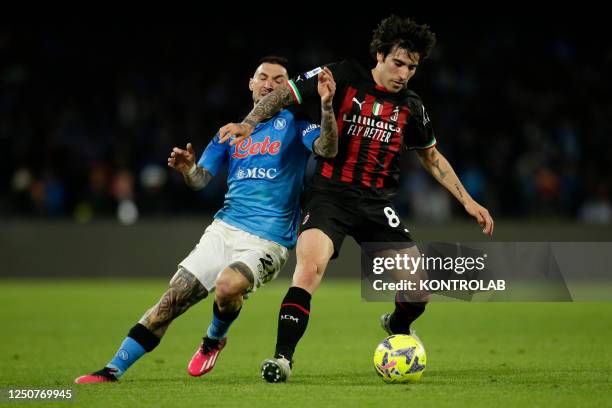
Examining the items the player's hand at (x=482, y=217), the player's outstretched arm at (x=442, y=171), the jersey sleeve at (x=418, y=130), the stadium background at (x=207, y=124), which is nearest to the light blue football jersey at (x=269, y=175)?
the jersey sleeve at (x=418, y=130)

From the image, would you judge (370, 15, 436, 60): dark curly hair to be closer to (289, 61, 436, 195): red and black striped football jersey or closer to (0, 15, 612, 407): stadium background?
(289, 61, 436, 195): red and black striped football jersey

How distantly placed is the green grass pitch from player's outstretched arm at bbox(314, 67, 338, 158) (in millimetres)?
1628

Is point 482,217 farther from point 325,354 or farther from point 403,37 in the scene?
point 325,354

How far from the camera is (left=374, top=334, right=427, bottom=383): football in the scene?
6984 millimetres

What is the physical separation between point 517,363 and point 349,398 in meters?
2.53

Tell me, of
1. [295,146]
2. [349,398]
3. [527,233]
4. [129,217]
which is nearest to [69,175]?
[129,217]

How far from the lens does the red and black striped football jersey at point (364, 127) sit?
291 inches

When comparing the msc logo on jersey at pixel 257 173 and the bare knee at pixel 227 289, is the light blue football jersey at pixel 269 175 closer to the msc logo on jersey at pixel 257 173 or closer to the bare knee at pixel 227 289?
the msc logo on jersey at pixel 257 173

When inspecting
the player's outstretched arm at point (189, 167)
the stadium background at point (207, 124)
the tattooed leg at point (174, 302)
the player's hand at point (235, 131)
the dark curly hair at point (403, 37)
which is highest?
the stadium background at point (207, 124)

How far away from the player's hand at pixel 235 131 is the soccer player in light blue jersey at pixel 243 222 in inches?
21.2

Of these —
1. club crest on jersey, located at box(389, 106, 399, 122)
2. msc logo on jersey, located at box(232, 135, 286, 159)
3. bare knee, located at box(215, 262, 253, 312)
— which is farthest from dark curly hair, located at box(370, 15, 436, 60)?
bare knee, located at box(215, 262, 253, 312)

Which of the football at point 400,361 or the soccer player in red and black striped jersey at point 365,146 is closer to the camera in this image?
the football at point 400,361

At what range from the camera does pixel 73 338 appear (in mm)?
10711

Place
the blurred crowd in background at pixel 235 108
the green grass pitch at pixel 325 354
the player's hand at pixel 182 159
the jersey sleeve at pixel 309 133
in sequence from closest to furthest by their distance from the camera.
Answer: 1. the green grass pitch at pixel 325 354
2. the player's hand at pixel 182 159
3. the jersey sleeve at pixel 309 133
4. the blurred crowd in background at pixel 235 108
